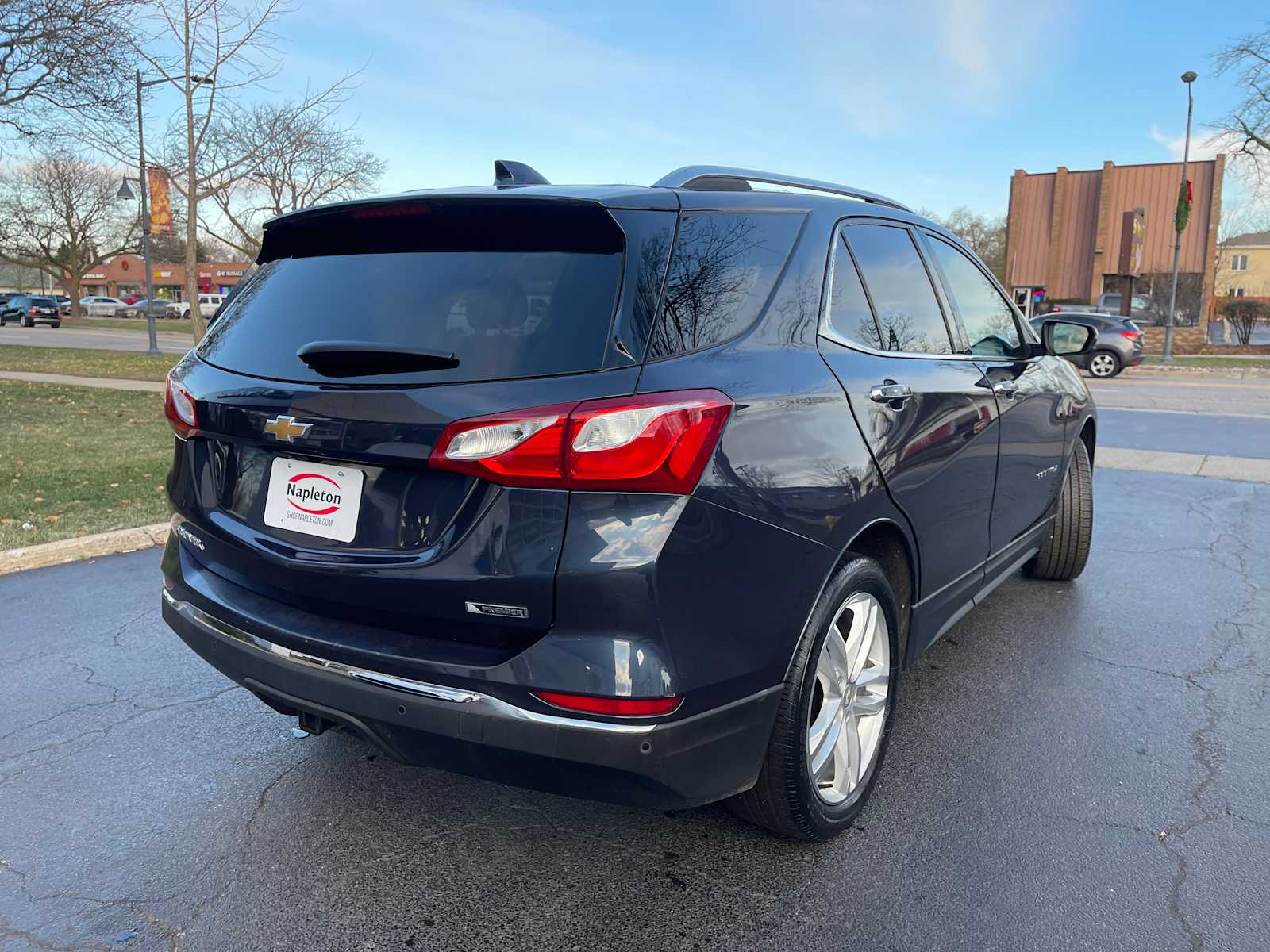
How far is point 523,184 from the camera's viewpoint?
2.77m

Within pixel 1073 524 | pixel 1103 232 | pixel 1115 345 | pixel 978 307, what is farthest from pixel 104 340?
pixel 1103 232

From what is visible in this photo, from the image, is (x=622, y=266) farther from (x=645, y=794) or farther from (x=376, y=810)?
(x=376, y=810)

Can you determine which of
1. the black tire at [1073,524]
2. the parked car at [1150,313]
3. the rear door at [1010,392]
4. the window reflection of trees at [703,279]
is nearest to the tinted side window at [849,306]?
the window reflection of trees at [703,279]

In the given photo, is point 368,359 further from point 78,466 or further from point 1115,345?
point 1115,345

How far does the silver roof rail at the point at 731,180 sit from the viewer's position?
2.63 m

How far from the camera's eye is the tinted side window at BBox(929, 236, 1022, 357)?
3.75 metres

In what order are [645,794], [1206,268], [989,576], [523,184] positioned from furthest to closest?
[1206,268], [989,576], [523,184], [645,794]

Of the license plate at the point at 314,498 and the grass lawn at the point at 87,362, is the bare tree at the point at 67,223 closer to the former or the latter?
the grass lawn at the point at 87,362

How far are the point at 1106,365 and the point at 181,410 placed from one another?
23.8m

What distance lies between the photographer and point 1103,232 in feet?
140

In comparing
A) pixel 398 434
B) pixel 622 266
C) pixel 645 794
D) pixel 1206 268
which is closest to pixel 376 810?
pixel 645 794

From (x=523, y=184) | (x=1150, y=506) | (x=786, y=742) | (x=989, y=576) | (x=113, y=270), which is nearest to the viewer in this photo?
(x=786, y=742)

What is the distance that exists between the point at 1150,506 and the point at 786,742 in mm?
6205

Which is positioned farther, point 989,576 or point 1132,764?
point 989,576
